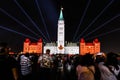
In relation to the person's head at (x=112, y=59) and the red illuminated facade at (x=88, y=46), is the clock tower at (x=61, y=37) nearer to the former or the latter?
the red illuminated facade at (x=88, y=46)

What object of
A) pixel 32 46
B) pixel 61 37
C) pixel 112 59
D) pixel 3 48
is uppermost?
pixel 61 37

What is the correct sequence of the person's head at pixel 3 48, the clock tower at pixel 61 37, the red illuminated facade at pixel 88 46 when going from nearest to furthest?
the person's head at pixel 3 48 < the clock tower at pixel 61 37 < the red illuminated facade at pixel 88 46

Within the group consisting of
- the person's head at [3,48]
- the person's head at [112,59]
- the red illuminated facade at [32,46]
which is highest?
the red illuminated facade at [32,46]

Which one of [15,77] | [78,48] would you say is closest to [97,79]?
[15,77]

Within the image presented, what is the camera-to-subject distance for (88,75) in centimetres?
551

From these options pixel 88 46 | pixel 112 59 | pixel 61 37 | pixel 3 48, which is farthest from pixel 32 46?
pixel 112 59

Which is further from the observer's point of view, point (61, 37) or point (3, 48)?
point (61, 37)

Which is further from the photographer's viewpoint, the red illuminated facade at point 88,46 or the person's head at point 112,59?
the red illuminated facade at point 88,46

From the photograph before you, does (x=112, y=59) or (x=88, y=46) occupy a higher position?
(x=88, y=46)

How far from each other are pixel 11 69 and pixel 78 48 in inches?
4307

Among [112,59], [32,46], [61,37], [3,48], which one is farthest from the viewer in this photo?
[32,46]

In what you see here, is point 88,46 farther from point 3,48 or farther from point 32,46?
point 3,48

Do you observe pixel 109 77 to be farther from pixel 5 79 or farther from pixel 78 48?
pixel 78 48

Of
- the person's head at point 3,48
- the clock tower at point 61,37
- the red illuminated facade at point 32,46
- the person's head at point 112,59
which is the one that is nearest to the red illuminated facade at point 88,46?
the clock tower at point 61,37
